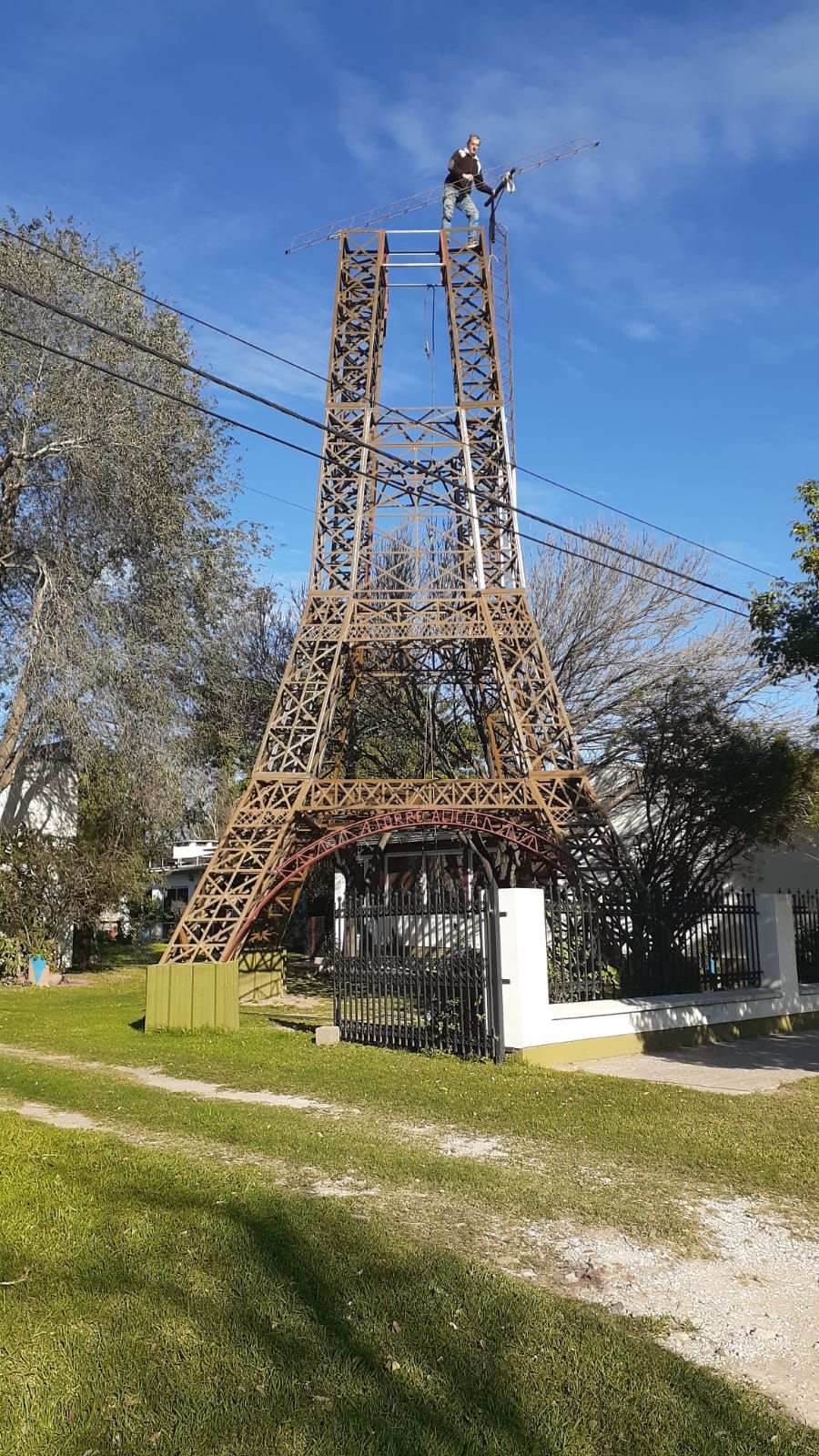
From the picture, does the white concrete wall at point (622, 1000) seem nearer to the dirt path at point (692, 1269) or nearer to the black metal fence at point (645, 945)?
the black metal fence at point (645, 945)

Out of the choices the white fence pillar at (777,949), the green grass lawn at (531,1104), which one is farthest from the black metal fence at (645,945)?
the green grass lawn at (531,1104)

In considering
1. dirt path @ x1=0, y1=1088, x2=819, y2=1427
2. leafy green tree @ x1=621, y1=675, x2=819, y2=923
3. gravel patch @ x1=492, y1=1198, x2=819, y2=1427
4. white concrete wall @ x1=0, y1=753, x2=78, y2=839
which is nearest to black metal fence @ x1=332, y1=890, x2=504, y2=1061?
dirt path @ x1=0, y1=1088, x2=819, y2=1427

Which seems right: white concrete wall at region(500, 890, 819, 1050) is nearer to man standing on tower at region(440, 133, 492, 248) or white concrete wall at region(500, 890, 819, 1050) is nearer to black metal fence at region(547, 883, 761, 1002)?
black metal fence at region(547, 883, 761, 1002)

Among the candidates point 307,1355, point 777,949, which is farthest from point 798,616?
point 307,1355

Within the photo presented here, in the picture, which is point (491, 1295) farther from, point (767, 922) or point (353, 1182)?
point (767, 922)

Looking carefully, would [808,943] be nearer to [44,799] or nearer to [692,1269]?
[692,1269]

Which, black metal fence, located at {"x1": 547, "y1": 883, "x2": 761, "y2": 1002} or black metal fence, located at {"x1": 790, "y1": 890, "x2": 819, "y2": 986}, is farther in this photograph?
black metal fence, located at {"x1": 790, "y1": 890, "x2": 819, "y2": 986}

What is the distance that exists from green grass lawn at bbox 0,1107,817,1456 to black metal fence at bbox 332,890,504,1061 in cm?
653

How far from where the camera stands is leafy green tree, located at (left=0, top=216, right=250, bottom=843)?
2114cm

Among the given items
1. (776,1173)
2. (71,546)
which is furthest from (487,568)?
(776,1173)

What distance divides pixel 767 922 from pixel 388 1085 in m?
7.75

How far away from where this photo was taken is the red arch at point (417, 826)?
729 inches

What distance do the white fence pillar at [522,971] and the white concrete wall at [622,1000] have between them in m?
0.01

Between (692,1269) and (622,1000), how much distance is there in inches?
325
